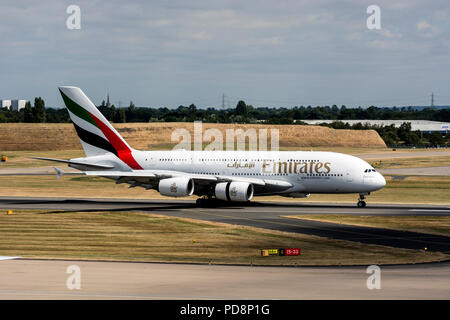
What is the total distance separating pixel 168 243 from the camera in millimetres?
41250

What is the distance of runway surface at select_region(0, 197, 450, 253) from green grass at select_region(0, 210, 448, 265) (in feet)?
7.40

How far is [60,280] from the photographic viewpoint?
2953 centimetres

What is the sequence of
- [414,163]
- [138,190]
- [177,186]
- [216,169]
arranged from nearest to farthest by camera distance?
1. [177,186]
2. [216,169]
3. [138,190]
4. [414,163]

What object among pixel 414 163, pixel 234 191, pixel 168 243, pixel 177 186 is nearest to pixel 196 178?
pixel 177 186

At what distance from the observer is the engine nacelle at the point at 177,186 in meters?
59.9

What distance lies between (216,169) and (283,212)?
29.7 ft

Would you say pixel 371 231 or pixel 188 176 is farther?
pixel 188 176

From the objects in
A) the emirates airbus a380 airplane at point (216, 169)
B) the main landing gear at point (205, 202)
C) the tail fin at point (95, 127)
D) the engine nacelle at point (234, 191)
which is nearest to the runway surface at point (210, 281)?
the engine nacelle at point (234, 191)

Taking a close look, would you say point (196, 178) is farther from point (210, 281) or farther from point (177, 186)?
point (210, 281)

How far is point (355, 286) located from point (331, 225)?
2070cm
